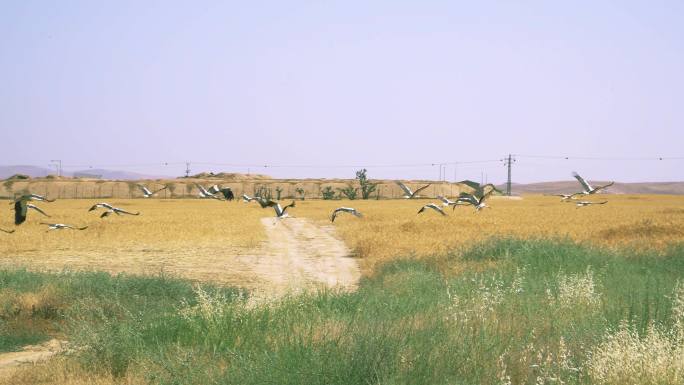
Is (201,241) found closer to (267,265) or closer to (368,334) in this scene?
(267,265)

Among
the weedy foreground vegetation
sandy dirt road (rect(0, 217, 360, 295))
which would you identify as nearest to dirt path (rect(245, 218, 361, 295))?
sandy dirt road (rect(0, 217, 360, 295))

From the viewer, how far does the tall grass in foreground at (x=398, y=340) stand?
6.21m

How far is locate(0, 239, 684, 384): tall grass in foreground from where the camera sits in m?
6.21

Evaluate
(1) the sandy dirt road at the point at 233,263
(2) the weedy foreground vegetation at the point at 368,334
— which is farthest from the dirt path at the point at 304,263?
(2) the weedy foreground vegetation at the point at 368,334

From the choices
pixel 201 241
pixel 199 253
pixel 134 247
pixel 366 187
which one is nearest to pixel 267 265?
pixel 199 253

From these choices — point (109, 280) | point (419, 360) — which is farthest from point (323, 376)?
point (109, 280)

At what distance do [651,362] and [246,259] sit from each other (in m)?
17.3

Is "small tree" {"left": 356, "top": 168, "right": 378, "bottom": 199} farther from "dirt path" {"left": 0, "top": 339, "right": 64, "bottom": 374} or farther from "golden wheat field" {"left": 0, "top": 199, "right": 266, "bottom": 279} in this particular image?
"dirt path" {"left": 0, "top": 339, "right": 64, "bottom": 374}

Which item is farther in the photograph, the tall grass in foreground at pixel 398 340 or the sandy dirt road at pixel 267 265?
the sandy dirt road at pixel 267 265

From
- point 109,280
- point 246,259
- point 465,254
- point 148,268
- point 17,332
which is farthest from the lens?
point 246,259

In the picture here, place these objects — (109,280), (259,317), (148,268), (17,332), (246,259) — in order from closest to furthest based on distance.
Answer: (259,317)
(17,332)
(109,280)
(148,268)
(246,259)

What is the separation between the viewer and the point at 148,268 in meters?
19.3

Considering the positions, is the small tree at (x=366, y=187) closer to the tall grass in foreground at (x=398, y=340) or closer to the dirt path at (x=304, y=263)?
the dirt path at (x=304, y=263)

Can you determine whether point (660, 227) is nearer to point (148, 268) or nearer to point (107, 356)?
point (148, 268)
